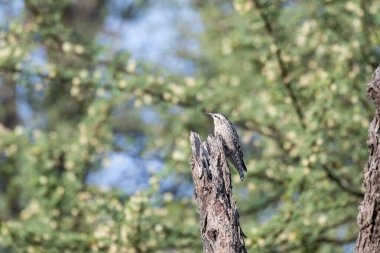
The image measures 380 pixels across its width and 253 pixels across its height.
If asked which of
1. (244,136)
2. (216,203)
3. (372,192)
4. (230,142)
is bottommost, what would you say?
(372,192)

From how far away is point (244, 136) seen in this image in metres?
7.70

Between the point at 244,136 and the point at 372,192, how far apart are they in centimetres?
450

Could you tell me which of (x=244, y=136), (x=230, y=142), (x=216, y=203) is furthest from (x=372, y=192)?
(x=244, y=136)

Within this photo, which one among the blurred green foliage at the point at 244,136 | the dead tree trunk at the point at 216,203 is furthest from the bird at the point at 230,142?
the blurred green foliage at the point at 244,136

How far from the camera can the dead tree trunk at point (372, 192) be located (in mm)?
3156

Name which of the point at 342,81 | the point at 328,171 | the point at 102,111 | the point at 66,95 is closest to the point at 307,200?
the point at 328,171

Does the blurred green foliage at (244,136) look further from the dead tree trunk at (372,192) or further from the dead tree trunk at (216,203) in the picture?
the dead tree trunk at (372,192)

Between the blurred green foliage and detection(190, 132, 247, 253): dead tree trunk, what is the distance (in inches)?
89.8

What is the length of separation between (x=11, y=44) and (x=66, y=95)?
5.51 m

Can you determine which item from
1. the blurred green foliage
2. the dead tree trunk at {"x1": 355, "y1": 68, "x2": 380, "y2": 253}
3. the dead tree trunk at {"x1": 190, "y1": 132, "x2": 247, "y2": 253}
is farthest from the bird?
the blurred green foliage

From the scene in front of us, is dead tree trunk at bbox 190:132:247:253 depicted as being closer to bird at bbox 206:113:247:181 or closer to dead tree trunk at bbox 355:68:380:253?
bird at bbox 206:113:247:181

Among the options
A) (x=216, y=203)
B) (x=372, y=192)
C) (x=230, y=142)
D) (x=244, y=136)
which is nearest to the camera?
(x=372, y=192)

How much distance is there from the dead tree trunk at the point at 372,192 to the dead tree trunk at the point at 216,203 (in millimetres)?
460

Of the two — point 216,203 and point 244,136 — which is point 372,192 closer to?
point 216,203
